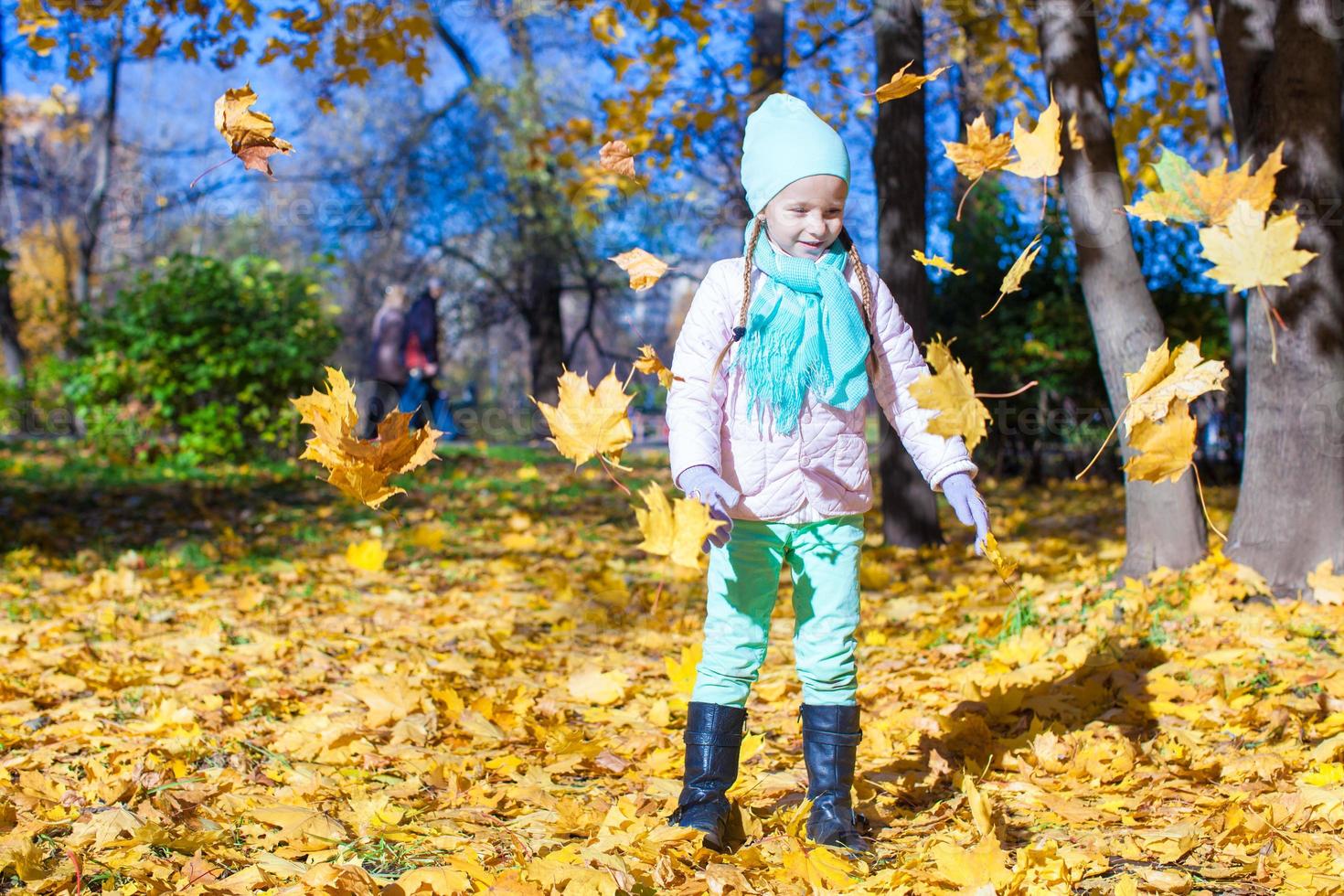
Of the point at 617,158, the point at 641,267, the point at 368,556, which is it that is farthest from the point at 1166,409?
the point at 368,556

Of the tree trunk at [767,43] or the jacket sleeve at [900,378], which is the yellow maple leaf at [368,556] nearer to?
the jacket sleeve at [900,378]

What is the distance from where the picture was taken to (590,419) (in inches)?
92.4

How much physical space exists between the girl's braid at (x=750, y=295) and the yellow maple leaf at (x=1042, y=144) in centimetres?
42

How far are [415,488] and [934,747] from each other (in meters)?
6.53

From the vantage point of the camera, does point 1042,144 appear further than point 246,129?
Yes

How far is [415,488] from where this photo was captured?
8992 mm

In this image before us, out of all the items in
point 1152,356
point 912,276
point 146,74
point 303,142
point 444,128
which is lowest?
point 1152,356

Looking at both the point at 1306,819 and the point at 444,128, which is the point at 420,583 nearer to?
the point at 1306,819

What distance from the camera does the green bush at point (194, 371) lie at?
988 cm

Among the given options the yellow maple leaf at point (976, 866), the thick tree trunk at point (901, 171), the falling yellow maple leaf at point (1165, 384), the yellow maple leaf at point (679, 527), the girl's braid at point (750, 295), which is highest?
the thick tree trunk at point (901, 171)

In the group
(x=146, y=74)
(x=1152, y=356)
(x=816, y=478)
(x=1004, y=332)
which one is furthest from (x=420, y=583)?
(x=146, y=74)

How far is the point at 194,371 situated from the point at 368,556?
5.92 m

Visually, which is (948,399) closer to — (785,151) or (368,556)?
(785,151)

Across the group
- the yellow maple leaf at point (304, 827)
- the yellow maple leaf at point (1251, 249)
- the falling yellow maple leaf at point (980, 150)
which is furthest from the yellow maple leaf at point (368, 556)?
the yellow maple leaf at point (1251, 249)
